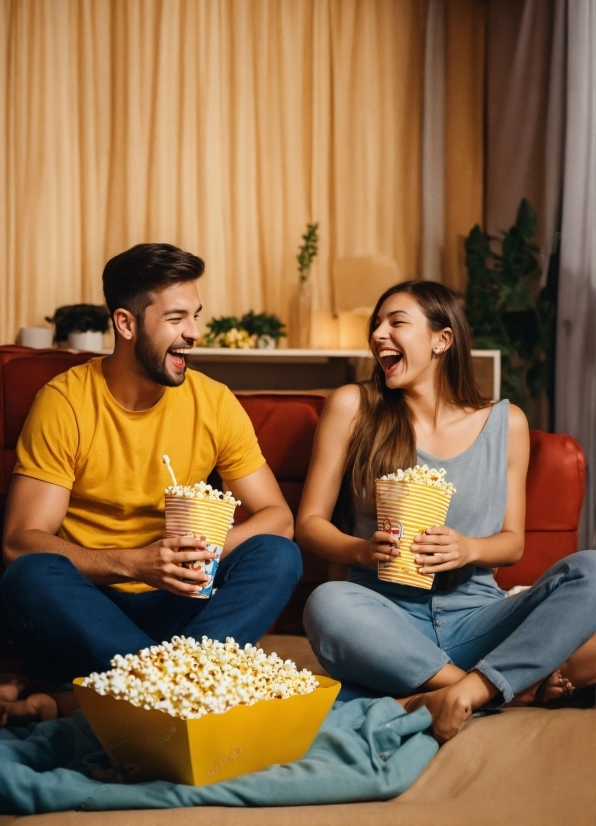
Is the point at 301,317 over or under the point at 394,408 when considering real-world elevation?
over

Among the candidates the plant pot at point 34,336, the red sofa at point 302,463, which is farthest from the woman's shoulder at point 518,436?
the plant pot at point 34,336

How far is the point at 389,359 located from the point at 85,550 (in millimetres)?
759

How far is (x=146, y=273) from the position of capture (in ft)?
6.41

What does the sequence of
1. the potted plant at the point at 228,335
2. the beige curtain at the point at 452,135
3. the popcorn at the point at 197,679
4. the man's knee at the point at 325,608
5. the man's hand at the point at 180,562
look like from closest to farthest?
the popcorn at the point at 197,679 < the man's hand at the point at 180,562 < the man's knee at the point at 325,608 < the potted plant at the point at 228,335 < the beige curtain at the point at 452,135

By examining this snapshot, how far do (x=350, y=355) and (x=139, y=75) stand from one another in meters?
1.65

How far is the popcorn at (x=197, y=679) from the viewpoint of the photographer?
137cm

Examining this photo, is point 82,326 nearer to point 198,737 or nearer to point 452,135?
point 452,135

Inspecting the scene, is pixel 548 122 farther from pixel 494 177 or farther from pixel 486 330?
pixel 486 330

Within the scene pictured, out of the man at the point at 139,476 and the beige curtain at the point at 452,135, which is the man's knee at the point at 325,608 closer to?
the man at the point at 139,476

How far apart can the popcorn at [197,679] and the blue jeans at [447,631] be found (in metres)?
0.28

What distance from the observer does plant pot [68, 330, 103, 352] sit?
3.86 metres

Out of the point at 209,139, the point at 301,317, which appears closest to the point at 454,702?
the point at 301,317

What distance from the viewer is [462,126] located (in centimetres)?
467

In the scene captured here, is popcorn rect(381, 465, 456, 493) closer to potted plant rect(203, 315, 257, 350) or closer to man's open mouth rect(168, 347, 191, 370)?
man's open mouth rect(168, 347, 191, 370)
